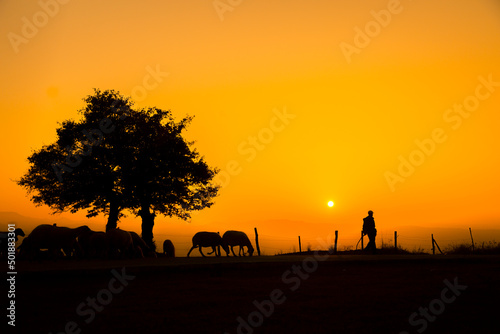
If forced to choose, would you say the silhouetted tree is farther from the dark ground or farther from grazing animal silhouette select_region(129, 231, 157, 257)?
the dark ground

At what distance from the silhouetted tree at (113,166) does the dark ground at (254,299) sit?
656 inches

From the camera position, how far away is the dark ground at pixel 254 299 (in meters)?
10.1

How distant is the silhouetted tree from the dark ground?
54.7ft

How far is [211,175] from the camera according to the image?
3928 centimetres

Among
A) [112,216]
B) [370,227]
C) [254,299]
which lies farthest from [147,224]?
[254,299]

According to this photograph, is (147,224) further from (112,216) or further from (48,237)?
(48,237)

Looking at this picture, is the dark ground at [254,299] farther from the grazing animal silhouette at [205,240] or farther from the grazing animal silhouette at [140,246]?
the grazing animal silhouette at [205,240]

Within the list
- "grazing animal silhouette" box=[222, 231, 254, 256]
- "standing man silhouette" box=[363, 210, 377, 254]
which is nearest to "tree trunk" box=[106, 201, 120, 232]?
"grazing animal silhouette" box=[222, 231, 254, 256]

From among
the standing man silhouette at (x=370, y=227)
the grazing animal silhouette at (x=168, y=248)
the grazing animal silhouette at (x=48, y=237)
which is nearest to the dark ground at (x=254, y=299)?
the grazing animal silhouette at (x=48, y=237)

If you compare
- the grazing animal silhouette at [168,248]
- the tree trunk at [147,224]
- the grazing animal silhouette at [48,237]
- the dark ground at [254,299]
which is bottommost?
the dark ground at [254,299]

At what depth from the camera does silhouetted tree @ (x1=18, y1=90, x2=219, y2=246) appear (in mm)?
35188

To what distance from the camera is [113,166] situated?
35.8 m

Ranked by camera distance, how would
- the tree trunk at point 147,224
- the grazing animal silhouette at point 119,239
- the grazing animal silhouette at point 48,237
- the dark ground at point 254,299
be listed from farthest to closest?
the tree trunk at point 147,224 < the grazing animal silhouette at point 119,239 < the grazing animal silhouette at point 48,237 < the dark ground at point 254,299

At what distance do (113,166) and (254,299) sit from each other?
80.8 ft
